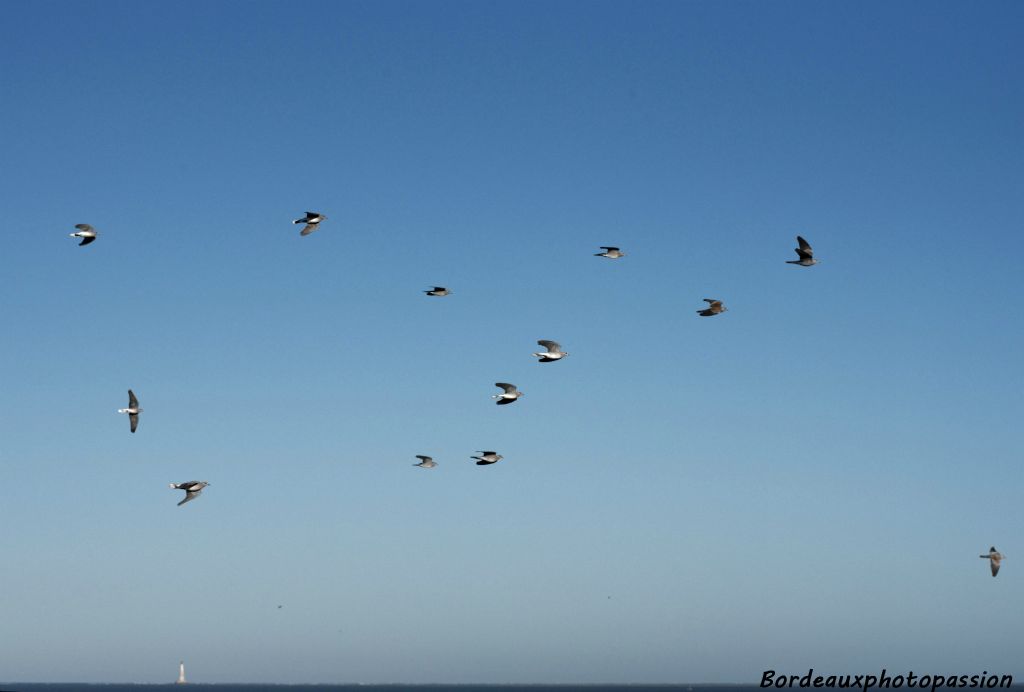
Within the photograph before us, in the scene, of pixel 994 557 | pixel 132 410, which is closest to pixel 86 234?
pixel 132 410

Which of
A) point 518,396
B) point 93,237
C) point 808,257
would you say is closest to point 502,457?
point 518,396

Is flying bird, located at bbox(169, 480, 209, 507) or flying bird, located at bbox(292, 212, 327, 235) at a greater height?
flying bird, located at bbox(292, 212, 327, 235)

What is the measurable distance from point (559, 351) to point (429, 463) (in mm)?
15581

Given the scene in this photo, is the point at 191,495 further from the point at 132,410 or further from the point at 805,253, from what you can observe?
the point at 805,253

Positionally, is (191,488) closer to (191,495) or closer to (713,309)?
(191,495)

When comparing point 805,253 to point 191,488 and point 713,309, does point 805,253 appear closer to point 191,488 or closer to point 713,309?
point 713,309

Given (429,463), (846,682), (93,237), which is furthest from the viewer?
(846,682)

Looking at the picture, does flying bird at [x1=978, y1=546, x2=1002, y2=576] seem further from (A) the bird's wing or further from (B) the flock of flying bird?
(A) the bird's wing

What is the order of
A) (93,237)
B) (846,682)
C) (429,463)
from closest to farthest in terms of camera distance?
1. (93,237)
2. (429,463)
3. (846,682)

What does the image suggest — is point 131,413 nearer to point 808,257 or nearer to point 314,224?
point 314,224

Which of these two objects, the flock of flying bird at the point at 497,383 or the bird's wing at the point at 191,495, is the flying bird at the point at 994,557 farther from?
the bird's wing at the point at 191,495

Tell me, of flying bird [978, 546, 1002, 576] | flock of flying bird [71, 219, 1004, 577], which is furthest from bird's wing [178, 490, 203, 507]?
flying bird [978, 546, 1002, 576]

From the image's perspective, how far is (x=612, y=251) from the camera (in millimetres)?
90312

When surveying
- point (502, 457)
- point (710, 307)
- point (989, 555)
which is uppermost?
point (710, 307)
